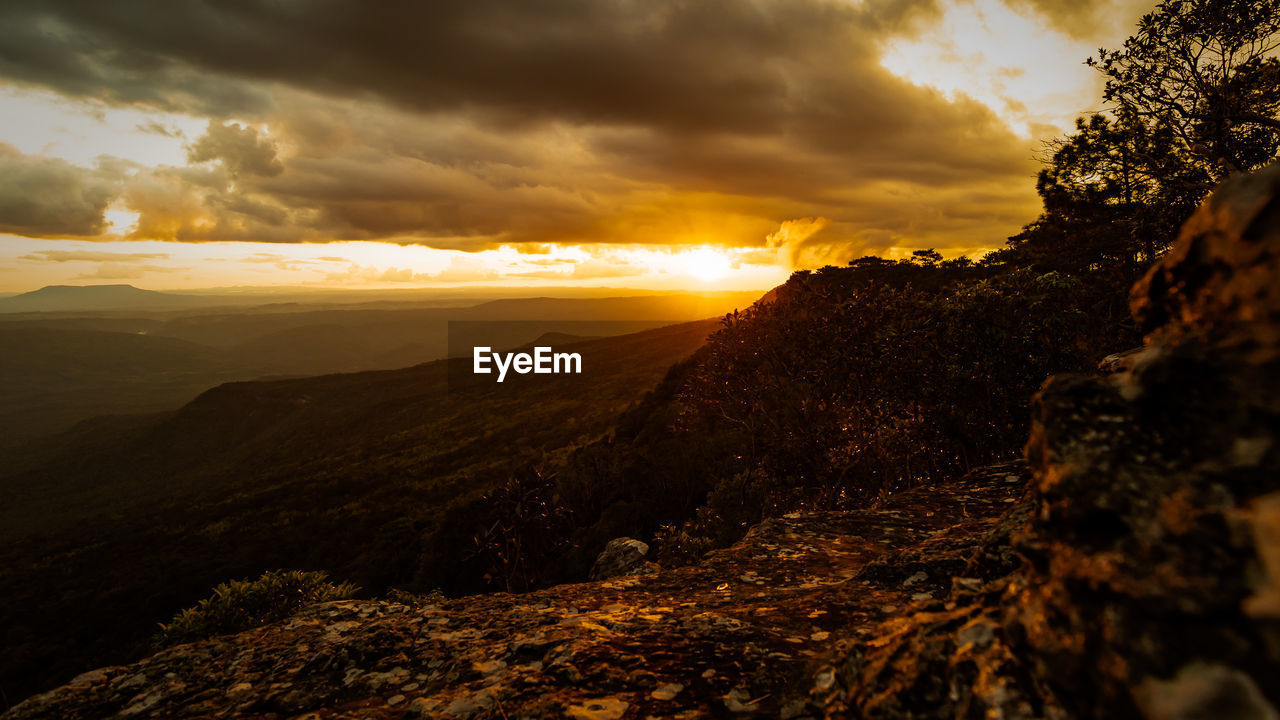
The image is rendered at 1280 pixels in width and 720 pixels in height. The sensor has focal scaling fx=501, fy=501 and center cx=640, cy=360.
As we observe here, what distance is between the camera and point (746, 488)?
2772 centimetres

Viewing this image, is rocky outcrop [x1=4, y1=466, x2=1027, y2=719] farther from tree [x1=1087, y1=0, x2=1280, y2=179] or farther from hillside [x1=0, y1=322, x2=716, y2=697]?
hillside [x1=0, y1=322, x2=716, y2=697]

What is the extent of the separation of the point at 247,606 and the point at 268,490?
96037 millimetres

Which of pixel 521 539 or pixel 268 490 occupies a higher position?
pixel 521 539

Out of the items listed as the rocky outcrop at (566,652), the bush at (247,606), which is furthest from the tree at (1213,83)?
the bush at (247,606)

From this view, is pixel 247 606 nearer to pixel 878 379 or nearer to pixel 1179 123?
pixel 878 379

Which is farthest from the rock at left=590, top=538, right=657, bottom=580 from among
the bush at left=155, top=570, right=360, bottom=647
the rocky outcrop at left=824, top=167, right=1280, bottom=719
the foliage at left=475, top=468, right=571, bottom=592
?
the rocky outcrop at left=824, top=167, right=1280, bottom=719

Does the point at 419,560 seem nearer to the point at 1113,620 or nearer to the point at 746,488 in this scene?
the point at 746,488

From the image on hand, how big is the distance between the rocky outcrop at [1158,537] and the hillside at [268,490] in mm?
43145

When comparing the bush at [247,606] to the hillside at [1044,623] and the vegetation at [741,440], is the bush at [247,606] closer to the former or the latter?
the vegetation at [741,440]

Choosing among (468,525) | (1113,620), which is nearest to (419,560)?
(468,525)

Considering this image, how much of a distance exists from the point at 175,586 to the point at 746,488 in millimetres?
72518

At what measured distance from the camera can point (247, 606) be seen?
22.2m

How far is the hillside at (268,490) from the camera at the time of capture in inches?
2213

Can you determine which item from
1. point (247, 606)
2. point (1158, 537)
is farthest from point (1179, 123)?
point (247, 606)
